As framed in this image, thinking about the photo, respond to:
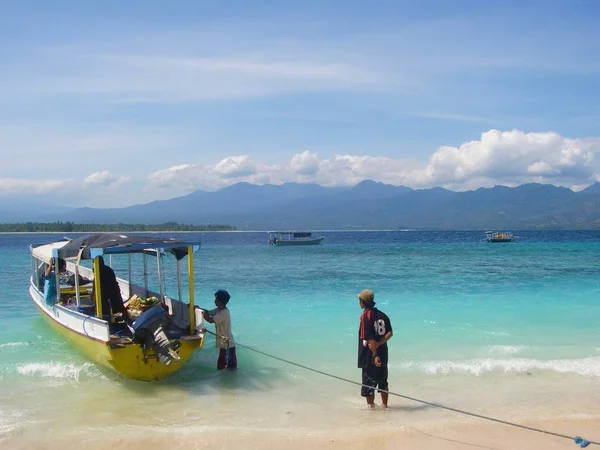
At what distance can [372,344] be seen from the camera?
8.44m

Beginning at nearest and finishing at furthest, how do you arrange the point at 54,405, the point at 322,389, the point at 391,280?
the point at 54,405 < the point at 322,389 < the point at 391,280

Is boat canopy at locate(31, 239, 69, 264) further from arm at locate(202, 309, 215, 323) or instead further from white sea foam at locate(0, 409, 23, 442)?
white sea foam at locate(0, 409, 23, 442)

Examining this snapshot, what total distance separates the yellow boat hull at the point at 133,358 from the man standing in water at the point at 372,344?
312 cm

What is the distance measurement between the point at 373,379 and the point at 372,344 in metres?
0.69

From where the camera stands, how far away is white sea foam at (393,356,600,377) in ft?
36.4

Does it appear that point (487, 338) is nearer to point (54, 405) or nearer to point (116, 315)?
point (116, 315)

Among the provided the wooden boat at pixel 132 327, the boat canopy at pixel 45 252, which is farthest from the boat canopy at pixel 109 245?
the boat canopy at pixel 45 252

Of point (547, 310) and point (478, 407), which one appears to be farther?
point (547, 310)

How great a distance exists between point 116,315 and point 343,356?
4.97 metres

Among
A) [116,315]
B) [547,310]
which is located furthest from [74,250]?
[547,310]

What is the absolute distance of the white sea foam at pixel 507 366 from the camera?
11109 mm

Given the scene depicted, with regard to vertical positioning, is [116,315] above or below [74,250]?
below

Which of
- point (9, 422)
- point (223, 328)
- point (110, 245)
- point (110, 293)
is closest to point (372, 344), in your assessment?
point (223, 328)

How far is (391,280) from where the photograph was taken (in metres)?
28.6
